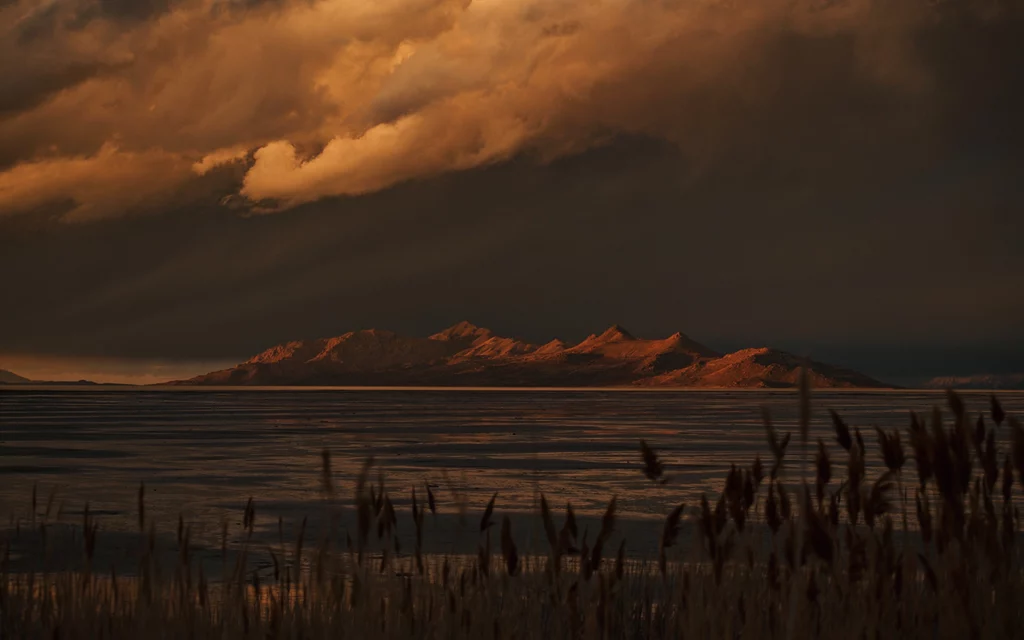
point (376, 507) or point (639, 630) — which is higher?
point (376, 507)

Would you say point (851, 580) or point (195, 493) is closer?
point (851, 580)

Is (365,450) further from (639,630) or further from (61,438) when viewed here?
(639,630)

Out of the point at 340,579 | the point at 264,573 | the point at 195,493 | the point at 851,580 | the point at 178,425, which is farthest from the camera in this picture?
the point at 178,425

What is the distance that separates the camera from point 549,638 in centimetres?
651

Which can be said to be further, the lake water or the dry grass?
the lake water

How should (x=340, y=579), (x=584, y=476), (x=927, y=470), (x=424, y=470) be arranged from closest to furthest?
(x=927, y=470)
(x=340, y=579)
(x=584, y=476)
(x=424, y=470)

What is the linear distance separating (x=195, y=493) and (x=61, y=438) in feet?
71.4

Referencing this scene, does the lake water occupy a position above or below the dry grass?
below

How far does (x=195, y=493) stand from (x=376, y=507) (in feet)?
→ 44.5

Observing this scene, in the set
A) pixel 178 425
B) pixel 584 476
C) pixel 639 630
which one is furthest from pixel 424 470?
pixel 178 425

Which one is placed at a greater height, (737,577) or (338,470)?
(737,577)

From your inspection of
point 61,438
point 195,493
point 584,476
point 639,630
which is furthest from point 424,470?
point 61,438

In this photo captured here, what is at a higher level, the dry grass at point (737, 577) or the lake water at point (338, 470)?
the dry grass at point (737, 577)

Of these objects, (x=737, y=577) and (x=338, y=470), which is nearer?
(x=737, y=577)
